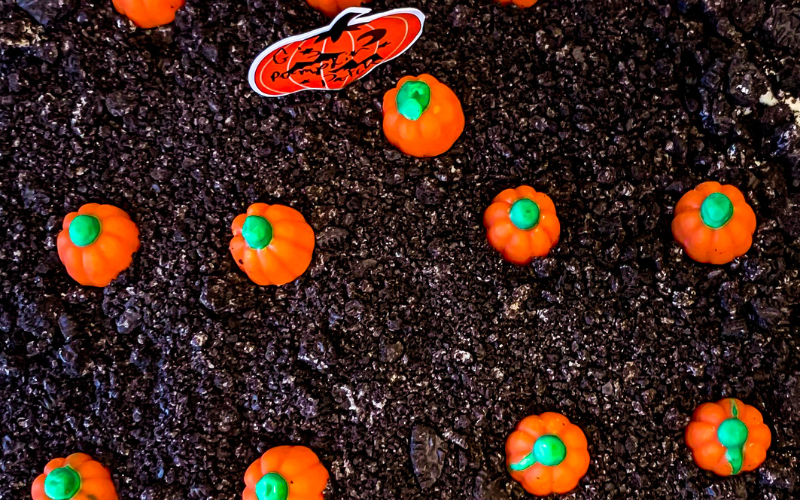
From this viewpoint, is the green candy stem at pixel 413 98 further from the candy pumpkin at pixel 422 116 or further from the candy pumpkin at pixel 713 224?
the candy pumpkin at pixel 713 224

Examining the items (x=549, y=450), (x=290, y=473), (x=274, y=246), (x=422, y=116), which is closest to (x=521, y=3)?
(x=422, y=116)

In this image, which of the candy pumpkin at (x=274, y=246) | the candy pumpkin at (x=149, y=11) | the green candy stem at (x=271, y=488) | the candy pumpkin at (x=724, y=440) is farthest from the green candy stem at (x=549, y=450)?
the candy pumpkin at (x=149, y=11)

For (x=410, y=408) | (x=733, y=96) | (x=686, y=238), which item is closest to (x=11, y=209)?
(x=410, y=408)

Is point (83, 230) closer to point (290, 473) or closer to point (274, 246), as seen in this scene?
point (274, 246)

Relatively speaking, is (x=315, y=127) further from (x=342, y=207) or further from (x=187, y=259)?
(x=187, y=259)

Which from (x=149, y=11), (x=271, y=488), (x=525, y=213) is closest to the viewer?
(x=271, y=488)

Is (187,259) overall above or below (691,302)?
below
